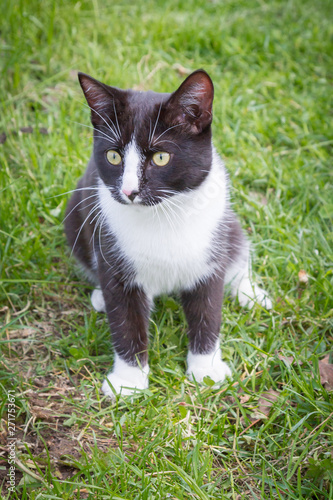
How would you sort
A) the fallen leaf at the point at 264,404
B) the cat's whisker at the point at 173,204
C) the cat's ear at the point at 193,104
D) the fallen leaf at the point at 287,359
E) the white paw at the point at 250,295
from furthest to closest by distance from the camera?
the white paw at the point at 250,295 → the fallen leaf at the point at 287,359 → the fallen leaf at the point at 264,404 → the cat's whisker at the point at 173,204 → the cat's ear at the point at 193,104

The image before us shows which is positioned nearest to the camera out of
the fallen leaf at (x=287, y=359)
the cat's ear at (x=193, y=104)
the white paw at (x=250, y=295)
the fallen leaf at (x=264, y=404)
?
the cat's ear at (x=193, y=104)

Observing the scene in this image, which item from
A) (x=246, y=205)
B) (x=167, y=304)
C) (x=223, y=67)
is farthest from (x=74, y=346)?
(x=223, y=67)

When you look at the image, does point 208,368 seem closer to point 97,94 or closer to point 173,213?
point 173,213

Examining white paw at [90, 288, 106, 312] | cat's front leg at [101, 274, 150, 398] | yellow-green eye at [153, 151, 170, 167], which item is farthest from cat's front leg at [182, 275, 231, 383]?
yellow-green eye at [153, 151, 170, 167]

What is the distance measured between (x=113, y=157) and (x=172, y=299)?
2.80 ft

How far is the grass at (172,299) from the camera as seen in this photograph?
1.85m

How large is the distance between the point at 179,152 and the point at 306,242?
1.22 meters

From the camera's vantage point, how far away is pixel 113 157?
1.95 meters

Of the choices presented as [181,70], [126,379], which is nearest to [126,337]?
[126,379]

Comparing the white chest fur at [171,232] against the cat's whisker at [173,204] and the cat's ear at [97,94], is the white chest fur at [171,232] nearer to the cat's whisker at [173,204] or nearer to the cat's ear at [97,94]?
the cat's whisker at [173,204]

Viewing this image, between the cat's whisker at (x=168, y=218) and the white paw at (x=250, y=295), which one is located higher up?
the cat's whisker at (x=168, y=218)

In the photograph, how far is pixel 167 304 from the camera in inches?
98.4

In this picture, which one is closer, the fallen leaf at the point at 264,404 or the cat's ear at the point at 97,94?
the cat's ear at the point at 97,94

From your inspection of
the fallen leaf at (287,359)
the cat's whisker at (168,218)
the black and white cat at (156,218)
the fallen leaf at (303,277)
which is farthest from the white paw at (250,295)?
the cat's whisker at (168,218)
